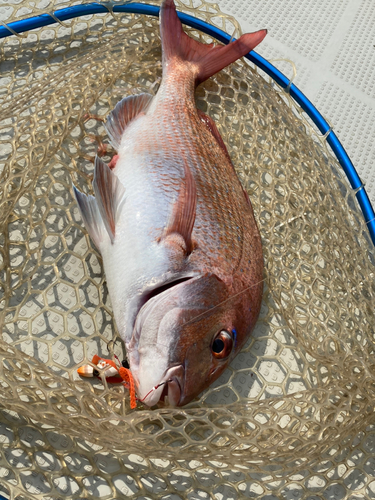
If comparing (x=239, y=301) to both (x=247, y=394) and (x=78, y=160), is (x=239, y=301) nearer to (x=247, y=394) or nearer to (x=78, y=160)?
(x=247, y=394)

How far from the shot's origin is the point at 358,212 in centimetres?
258

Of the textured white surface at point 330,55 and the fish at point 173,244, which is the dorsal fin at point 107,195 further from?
the textured white surface at point 330,55

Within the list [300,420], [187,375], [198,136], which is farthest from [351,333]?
[198,136]

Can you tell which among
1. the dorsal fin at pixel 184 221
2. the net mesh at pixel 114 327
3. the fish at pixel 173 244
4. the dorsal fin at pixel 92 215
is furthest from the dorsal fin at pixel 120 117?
the dorsal fin at pixel 184 221

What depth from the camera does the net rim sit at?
2.27 m

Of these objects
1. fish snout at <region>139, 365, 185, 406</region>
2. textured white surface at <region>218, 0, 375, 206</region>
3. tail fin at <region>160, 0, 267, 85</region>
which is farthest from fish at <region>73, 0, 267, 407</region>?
textured white surface at <region>218, 0, 375, 206</region>

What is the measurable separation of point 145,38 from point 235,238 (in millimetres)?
1389

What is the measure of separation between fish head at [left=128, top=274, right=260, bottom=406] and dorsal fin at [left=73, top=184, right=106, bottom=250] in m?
0.41

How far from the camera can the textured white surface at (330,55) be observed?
298 cm

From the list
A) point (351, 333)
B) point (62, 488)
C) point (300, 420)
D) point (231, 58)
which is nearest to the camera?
point (62, 488)

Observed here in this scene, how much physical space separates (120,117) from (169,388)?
49.7 inches

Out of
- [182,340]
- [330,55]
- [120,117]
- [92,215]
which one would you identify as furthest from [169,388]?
[330,55]

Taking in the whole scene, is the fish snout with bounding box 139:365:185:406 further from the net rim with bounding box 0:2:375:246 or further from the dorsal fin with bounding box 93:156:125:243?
the net rim with bounding box 0:2:375:246

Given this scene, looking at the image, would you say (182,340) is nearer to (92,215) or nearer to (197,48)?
(92,215)
